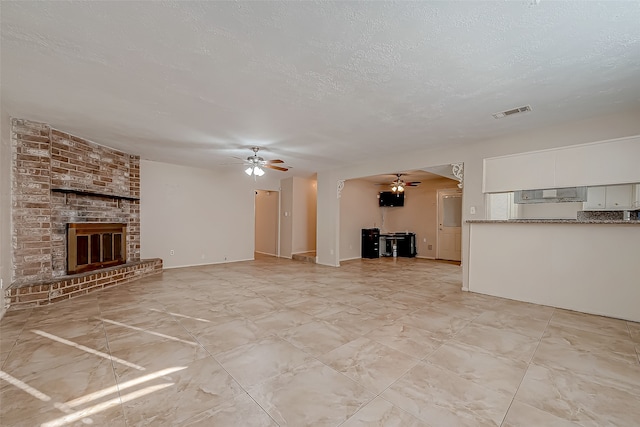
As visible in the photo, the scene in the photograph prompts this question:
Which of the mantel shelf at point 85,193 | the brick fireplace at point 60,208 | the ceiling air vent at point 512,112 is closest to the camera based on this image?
the ceiling air vent at point 512,112

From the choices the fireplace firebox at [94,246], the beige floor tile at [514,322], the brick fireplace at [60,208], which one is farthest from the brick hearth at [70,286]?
the beige floor tile at [514,322]

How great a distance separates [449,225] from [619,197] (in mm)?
3925

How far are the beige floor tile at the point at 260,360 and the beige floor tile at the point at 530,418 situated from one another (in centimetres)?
134

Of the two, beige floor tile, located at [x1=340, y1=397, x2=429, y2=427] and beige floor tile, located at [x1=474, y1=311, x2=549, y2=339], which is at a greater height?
beige floor tile, located at [x1=340, y1=397, x2=429, y2=427]

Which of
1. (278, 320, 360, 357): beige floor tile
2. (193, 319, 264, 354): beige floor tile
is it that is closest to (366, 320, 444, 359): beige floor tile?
(278, 320, 360, 357): beige floor tile

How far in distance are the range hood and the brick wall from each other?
694 cm

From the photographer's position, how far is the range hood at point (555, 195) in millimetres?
4148

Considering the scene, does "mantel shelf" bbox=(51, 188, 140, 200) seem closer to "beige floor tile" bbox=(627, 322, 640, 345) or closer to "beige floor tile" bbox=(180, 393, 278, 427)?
"beige floor tile" bbox=(180, 393, 278, 427)

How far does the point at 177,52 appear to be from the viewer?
2.06 metres

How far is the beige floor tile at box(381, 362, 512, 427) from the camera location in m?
1.55

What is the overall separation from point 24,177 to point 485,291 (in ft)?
22.1

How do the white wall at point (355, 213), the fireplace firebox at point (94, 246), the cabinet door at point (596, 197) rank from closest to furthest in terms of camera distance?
the fireplace firebox at point (94, 246), the cabinet door at point (596, 197), the white wall at point (355, 213)

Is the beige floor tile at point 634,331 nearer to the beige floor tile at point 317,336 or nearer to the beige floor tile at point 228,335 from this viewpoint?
the beige floor tile at point 317,336

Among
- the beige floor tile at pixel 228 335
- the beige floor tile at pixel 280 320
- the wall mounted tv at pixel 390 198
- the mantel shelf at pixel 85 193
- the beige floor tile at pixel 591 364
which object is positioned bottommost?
the beige floor tile at pixel 280 320
